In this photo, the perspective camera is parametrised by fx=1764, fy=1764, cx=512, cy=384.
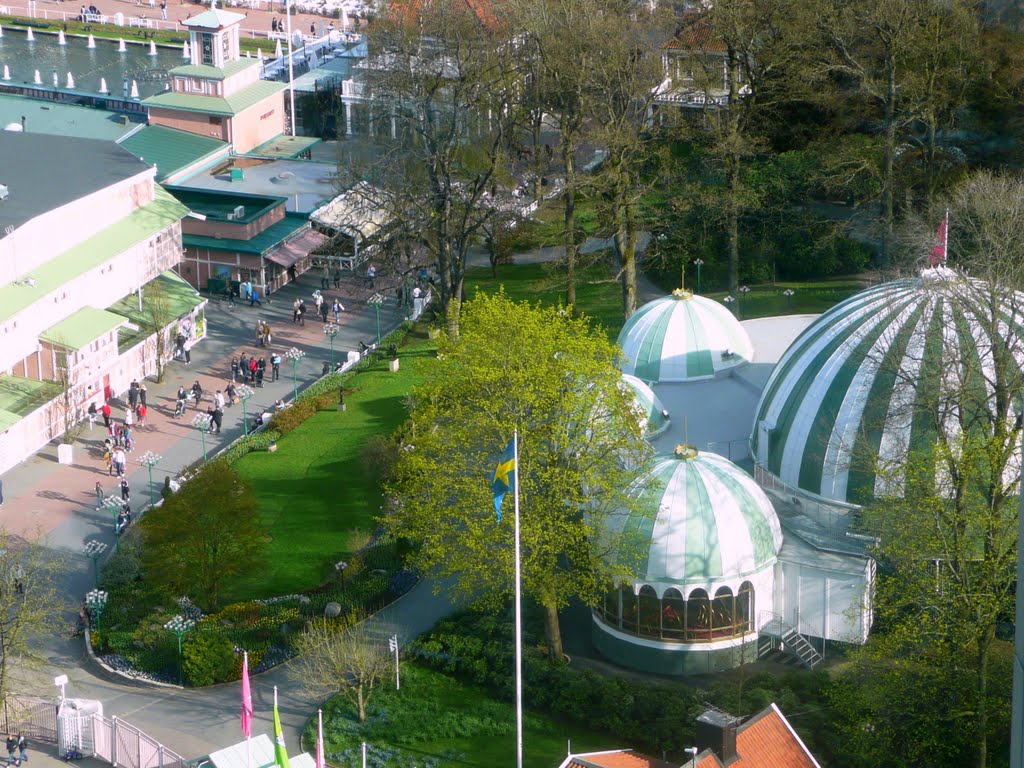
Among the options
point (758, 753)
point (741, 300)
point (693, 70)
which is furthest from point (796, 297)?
point (758, 753)

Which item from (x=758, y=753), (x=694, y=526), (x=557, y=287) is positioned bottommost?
(x=758, y=753)

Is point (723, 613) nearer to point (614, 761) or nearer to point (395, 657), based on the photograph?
point (395, 657)

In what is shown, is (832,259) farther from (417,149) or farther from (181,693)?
(181,693)

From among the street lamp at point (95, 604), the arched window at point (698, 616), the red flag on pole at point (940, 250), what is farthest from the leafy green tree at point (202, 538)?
the red flag on pole at point (940, 250)

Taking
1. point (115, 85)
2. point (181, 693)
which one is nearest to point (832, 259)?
point (181, 693)

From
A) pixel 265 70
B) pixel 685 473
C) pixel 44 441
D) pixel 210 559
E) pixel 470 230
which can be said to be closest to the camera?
pixel 685 473

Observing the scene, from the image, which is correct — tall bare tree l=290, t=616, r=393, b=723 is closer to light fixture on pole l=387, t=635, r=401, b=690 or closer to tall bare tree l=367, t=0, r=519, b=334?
light fixture on pole l=387, t=635, r=401, b=690

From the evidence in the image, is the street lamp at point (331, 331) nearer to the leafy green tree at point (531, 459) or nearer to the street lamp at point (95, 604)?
the street lamp at point (95, 604)
